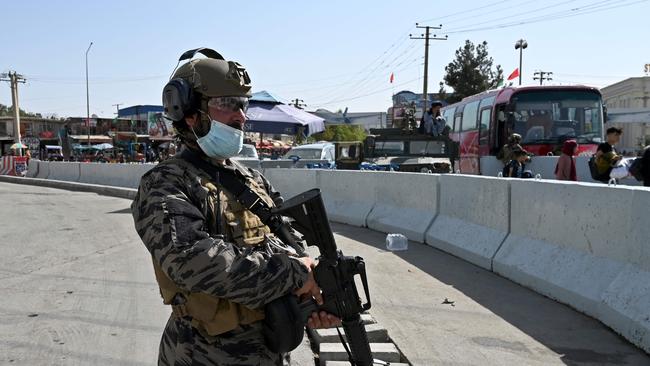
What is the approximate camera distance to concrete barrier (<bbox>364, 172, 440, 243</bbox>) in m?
8.80

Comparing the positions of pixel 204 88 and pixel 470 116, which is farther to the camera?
pixel 470 116

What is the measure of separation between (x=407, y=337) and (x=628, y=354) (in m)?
1.46

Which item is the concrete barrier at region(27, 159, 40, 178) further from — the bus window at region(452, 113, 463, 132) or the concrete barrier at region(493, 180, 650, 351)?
the concrete barrier at region(493, 180, 650, 351)

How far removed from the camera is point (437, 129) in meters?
14.4

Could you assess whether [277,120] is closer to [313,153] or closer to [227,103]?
[313,153]

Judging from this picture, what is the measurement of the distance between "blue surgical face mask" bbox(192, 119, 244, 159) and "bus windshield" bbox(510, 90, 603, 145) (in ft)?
46.6

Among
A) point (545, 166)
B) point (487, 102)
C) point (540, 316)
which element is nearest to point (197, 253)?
point (540, 316)

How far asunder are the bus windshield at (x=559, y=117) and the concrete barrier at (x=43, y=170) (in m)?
19.5

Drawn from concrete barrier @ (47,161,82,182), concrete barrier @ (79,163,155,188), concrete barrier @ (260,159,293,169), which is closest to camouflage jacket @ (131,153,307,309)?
concrete barrier @ (260,159,293,169)

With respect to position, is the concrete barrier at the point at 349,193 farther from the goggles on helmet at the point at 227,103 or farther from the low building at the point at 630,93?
the low building at the point at 630,93

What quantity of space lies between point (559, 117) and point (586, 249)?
11079mm

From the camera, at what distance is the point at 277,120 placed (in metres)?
18.1

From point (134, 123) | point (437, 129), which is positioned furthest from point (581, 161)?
point (134, 123)

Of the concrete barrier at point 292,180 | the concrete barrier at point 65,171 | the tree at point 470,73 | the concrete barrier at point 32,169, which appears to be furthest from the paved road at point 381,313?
the tree at point 470,73
